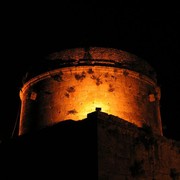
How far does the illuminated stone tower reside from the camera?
11156mm

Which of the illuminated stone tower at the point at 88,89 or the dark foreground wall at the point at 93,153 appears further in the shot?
the illuminated stone tower at the point at 88,89

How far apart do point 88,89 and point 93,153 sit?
13.9 feet

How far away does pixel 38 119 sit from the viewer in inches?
460

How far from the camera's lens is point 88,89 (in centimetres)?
1123

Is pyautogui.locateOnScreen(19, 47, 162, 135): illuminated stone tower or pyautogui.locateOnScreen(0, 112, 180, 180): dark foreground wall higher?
pyautogui.locateOnScreen(19, 47, 162, 135): illuminated stone tower

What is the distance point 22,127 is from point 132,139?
5541 mm

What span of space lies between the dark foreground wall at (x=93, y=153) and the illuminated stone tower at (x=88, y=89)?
2394 mm

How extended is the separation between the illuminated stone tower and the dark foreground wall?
7.85 feet

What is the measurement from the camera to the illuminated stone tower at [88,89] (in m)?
11.2

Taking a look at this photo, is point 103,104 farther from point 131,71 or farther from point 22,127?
point 22,127

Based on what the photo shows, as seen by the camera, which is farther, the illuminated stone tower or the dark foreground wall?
the illuminated stone tower

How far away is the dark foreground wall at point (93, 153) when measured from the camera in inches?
291

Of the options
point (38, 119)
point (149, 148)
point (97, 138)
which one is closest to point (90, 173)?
point (97, 138)

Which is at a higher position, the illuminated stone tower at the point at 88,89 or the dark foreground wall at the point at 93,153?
the illuminated stone tower at the point at 88,89
